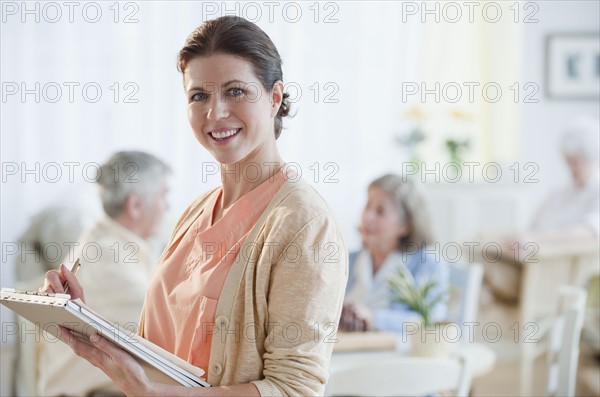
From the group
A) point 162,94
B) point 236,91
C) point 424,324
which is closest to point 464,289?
point 424,324

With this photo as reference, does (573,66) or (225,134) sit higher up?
(573,66)

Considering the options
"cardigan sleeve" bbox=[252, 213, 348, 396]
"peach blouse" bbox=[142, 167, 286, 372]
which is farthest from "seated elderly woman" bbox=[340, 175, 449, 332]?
"cardigan sleeve" bbox=[252, 213, 348, 396]

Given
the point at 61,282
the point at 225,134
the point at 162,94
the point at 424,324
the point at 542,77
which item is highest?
the point at 542,77

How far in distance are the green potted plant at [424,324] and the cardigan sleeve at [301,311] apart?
3.77 ft

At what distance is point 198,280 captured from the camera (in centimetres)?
117

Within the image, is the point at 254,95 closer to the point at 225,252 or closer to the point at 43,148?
the point at 225,252

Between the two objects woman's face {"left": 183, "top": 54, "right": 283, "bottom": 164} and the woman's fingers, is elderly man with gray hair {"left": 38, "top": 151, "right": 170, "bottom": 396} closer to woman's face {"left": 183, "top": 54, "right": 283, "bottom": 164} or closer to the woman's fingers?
the woman's fingers

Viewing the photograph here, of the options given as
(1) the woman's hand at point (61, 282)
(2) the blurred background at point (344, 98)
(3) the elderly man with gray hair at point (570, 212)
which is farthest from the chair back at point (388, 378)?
(3) the elderly man with gray hair at point (570, 212)

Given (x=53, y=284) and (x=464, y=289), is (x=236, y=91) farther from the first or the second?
(x=464, y=289)

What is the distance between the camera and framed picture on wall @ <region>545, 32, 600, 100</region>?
543cm

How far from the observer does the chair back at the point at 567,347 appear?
2410 mm

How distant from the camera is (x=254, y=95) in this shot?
3.81ft

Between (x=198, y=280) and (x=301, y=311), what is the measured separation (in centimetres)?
19

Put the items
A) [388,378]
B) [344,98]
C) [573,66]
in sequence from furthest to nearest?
1. [573,66]
2. [344,98]
3. [388,378]
